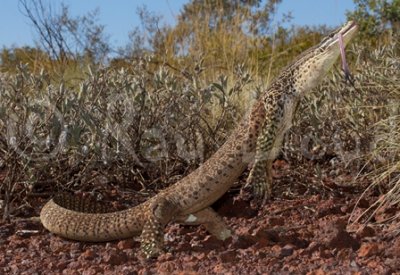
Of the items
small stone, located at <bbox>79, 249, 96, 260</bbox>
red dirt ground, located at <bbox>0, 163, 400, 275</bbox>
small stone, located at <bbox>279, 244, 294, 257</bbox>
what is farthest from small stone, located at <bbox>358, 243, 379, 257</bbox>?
small stone, located at <bbox>79, 249, 96, 260</bbox>

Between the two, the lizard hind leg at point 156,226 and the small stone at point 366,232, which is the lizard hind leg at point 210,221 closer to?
the lizard hind leg at point 156,226

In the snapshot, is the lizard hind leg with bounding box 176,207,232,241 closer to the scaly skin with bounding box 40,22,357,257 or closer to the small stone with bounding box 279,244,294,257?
the scaly skin with bounding box 40,22,357,257

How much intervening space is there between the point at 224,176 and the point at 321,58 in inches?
39.0

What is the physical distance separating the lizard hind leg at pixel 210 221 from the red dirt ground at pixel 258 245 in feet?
0.22

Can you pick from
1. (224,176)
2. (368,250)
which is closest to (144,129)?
(224,176)

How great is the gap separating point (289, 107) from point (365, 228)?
0.97m

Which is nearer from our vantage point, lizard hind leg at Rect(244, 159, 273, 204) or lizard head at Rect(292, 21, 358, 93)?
lizard head at Rect(292, 21, 358, 93)

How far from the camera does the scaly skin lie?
16.1ft

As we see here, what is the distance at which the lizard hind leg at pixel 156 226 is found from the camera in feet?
14.9

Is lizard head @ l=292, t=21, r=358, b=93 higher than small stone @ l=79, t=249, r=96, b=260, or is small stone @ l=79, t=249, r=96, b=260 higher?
lizard head @ l=292, t=21, r=358, b=93

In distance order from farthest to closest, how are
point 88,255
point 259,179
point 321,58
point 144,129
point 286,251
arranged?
point 144,129, point 259,179, point 321,58, point 88,255, point 286,251

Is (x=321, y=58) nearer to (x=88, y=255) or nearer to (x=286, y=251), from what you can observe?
(x=286, y=251)

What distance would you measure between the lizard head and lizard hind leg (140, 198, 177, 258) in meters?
1.16

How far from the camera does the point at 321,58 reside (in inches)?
191
